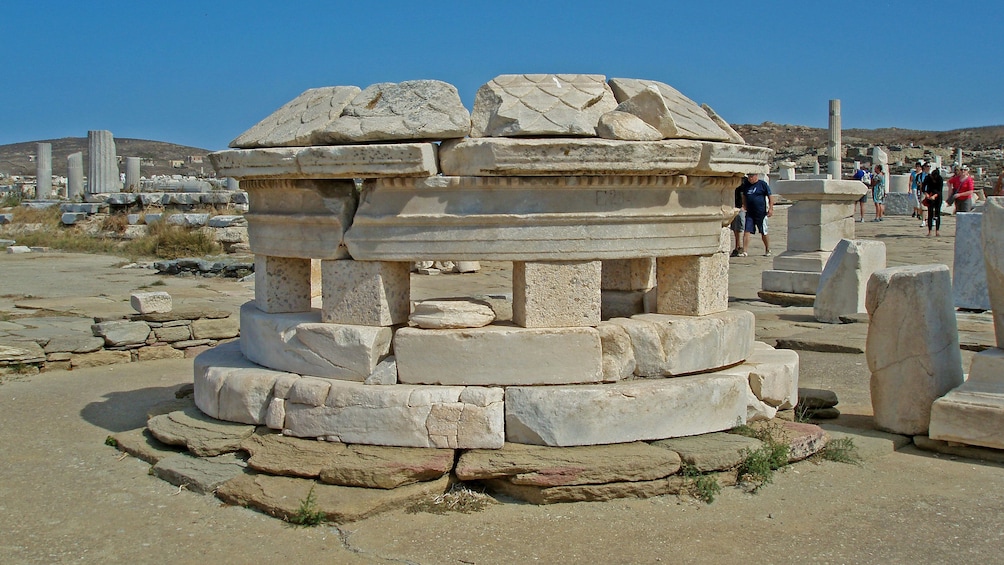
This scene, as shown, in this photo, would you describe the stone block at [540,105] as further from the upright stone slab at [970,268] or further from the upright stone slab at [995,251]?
the upright stone slab at [970,268]

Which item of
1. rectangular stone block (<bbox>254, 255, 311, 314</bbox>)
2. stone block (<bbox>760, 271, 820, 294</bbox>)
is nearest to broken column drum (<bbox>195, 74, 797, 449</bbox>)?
rectangular stone block (<bbox>254, 255, 311, 314</bbox>)

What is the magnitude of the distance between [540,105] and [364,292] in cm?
131

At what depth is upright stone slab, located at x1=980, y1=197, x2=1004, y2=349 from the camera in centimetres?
437

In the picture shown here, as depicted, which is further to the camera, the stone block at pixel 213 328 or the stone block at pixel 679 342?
the stone block at pixel 213 328

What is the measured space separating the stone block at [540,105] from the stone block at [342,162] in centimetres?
34

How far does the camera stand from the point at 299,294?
513 cm

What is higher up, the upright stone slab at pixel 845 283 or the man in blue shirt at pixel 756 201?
the man in blue shirt at pixel 756 201

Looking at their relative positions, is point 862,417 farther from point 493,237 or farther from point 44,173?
point 44,173

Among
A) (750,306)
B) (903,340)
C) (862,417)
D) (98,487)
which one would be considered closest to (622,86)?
(903,340)

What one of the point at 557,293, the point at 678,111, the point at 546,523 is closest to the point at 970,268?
the point at 678,111

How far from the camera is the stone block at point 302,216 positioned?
177 inches

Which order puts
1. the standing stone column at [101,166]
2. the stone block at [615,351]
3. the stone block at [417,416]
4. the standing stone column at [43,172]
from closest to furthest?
1. the stone block at [417,416]
2. the stone block at [615,351]
3. the standing stone column at [101,166]
4. the standing stone column at [43,172]

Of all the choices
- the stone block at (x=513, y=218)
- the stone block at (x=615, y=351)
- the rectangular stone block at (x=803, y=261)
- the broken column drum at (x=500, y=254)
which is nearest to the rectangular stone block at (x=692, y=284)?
the broken column drum at (x=500, y=254)

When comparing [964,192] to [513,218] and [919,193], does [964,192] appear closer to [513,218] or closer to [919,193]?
[919,193]
